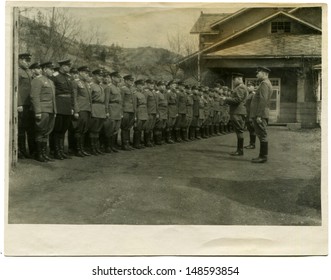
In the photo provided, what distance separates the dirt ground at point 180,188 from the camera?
3.65m

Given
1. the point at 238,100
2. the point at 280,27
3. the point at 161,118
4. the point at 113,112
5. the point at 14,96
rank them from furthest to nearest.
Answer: the point at 161,118
the point at 113,112
the point at 238,100
the point at 280,27
the point at 14,96

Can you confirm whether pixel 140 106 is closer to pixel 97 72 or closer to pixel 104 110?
pixel 104 110

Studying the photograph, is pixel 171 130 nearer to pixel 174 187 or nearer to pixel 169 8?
pixel 174 187

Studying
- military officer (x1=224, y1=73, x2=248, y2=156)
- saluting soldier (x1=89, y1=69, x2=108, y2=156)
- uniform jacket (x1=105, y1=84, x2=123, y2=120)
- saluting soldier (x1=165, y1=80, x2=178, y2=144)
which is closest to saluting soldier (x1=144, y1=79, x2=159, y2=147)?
saluting soldier (x1=165, y1=80, x2=178, y2=144)

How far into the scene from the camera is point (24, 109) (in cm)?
378

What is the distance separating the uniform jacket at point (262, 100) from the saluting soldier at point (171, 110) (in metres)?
0.58

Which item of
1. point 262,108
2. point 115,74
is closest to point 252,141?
point 262,108

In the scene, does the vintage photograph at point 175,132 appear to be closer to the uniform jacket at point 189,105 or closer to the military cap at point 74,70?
the military cap at point 74,70

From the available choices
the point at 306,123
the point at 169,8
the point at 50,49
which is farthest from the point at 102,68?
the point at 306,123

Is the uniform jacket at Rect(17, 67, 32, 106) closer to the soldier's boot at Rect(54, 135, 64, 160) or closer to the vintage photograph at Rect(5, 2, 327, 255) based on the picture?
the vintage photograph at Rect(5, 2, 327, 255)

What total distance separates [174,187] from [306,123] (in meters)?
1.01

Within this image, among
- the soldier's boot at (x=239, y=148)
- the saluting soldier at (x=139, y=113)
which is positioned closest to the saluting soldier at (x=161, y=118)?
the saluting soldier at (x=139, y=113)

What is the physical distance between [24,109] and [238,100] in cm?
149

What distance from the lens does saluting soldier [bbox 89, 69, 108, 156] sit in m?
3.94
